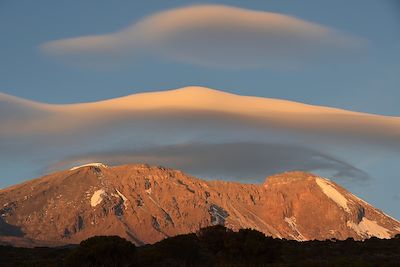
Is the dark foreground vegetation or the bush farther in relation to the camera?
the dark foreground vegetation

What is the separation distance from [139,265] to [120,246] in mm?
5309

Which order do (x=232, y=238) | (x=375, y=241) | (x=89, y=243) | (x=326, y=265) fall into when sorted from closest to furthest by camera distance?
(x=326, y=265) < (x=89, y=243) < (x=232, y=238) < (x=375, y=241)

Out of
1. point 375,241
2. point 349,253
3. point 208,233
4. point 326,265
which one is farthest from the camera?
point 375,241

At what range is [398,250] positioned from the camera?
13700cm

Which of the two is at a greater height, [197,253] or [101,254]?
[101,254]

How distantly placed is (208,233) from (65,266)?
104 ft

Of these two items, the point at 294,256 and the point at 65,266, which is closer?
the point at 65,266

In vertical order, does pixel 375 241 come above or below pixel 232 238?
below

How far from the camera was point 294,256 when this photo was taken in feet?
411

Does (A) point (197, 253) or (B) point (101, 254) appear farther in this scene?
(A) point (197, 253)

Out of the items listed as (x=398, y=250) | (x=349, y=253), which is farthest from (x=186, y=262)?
(x=398, y=250)

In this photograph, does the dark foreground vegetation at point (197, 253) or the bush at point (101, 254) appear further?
the dark foreground vegetation at point (197, 253)

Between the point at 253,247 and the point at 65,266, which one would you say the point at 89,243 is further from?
the point at 253,247

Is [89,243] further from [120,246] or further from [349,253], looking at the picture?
[349,253]
